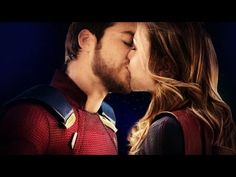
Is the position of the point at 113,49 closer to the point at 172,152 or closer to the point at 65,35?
the point at 65,35

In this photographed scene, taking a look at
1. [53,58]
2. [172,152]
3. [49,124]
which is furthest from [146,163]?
[53,58]

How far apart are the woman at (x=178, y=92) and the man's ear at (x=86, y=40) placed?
0.29 meters

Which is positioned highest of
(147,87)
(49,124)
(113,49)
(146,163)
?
(113,49)

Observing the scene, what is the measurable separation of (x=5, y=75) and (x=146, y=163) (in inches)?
45.3

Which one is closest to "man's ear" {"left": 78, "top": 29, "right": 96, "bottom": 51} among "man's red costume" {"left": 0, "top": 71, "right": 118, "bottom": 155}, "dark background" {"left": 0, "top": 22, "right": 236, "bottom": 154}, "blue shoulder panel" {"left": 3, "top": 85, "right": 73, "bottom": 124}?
"dark background" {"left": 0, "top": 22, "right": 236, "bottom": 154}

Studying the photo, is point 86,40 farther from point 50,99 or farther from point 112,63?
point 50,99

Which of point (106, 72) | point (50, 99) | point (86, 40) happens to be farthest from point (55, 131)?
point (86, 40)

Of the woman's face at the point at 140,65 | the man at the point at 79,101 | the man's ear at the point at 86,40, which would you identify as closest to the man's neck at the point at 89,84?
the man at the point at 79,101

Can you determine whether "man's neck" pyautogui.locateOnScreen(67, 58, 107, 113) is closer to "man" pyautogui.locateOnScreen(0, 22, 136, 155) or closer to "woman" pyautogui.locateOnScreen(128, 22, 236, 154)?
"man" pyautogui.locateOnScreen(0, 22, 136, 155)

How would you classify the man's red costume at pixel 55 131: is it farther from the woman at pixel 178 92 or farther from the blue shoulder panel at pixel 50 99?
the woman at pixel 178 92

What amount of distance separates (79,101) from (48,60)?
0.36 metres

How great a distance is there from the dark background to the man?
0.07 meters

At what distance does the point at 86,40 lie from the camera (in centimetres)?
365

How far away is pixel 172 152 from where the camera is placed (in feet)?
11.4
